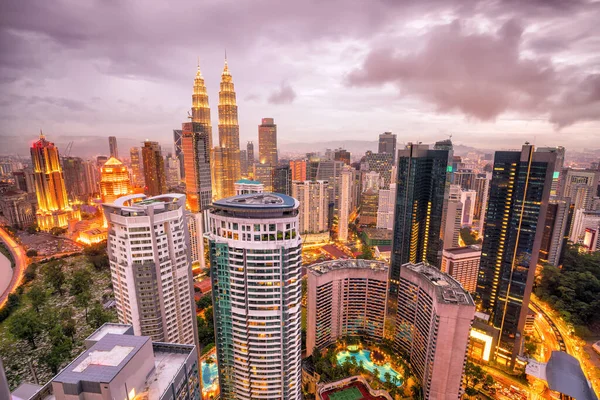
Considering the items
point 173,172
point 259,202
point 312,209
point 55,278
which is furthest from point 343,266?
point 173,172

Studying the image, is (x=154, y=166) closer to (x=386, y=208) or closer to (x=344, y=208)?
(x=344, y=208)

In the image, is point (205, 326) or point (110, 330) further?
point (205, 326)

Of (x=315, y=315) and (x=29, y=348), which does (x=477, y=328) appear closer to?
(x=315, y=315)

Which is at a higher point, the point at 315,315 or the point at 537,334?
the point at 315,315

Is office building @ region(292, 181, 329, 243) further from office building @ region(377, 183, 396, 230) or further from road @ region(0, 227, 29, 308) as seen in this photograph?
road @ region(0, 227, 29, 308)

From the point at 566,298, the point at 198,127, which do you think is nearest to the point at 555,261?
the point at 566,298
